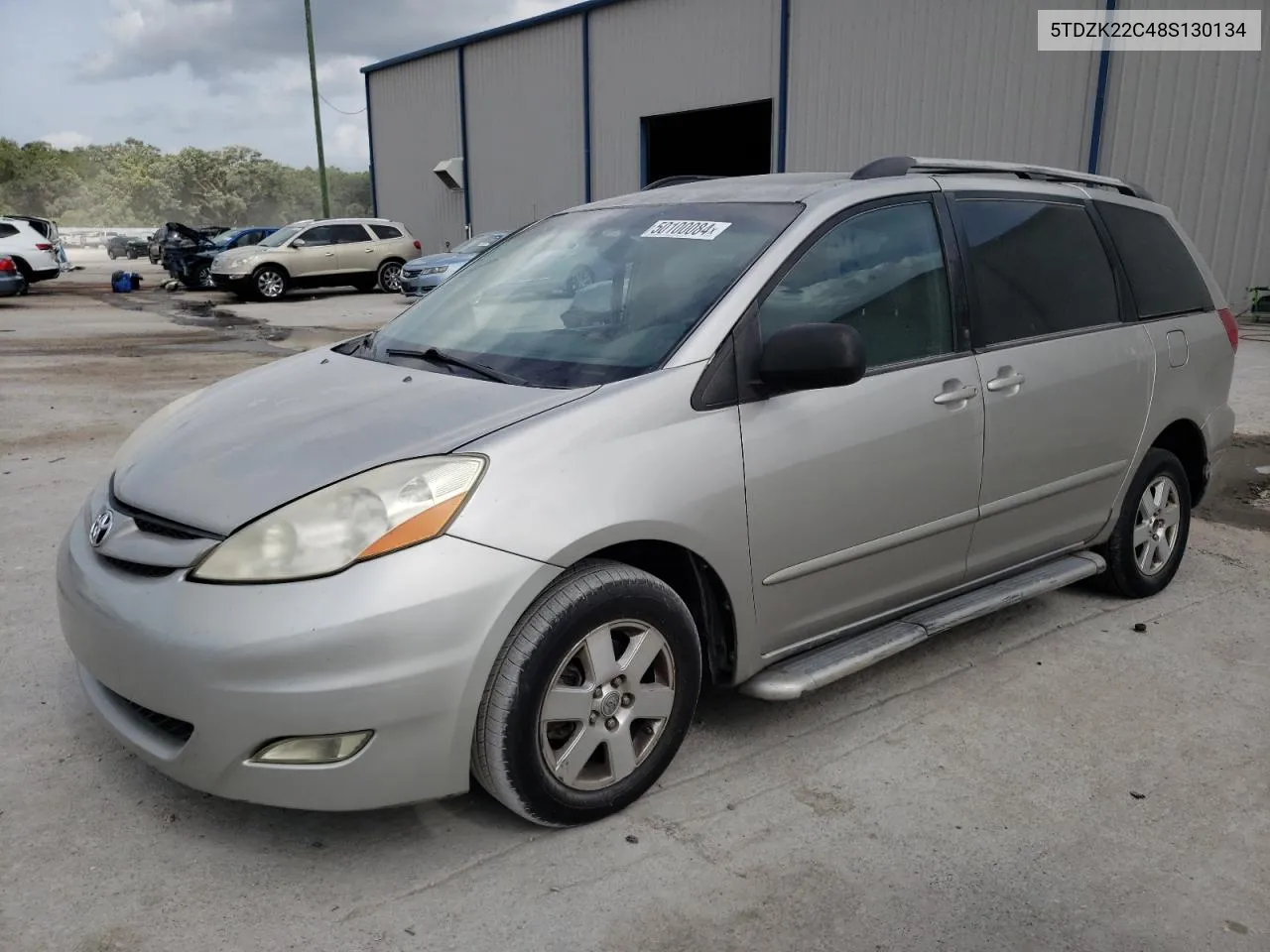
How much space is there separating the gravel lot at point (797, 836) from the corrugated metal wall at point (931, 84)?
517 inches

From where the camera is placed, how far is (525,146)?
81.7 feet

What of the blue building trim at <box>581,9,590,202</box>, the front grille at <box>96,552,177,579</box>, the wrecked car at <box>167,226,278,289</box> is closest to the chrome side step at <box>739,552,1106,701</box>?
the front grille at <box>96,552,177,579</box>

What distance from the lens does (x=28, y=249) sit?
21.6 meters

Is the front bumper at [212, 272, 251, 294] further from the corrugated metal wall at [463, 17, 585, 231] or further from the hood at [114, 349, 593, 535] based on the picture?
the hood at [114, 349, 593, 535]

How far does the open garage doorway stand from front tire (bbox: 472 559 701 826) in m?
18.4

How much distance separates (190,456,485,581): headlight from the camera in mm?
2320

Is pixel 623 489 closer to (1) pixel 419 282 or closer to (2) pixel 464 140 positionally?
(1) pixel 419 282

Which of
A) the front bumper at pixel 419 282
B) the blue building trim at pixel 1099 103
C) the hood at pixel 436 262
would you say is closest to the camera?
the blue building trim at pixel 1099 103

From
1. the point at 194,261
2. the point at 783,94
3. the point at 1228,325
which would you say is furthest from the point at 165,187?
the point at 1228,325

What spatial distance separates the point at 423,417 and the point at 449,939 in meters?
1.25

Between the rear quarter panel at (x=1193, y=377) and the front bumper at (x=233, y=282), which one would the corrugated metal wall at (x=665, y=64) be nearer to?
the front bumper at (x=233, y=282)

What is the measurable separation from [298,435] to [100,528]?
58 cm

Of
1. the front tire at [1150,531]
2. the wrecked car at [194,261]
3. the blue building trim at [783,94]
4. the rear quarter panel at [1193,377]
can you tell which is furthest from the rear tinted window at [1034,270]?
the wrecked car at [194,261]

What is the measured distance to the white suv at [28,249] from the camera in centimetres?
2138
